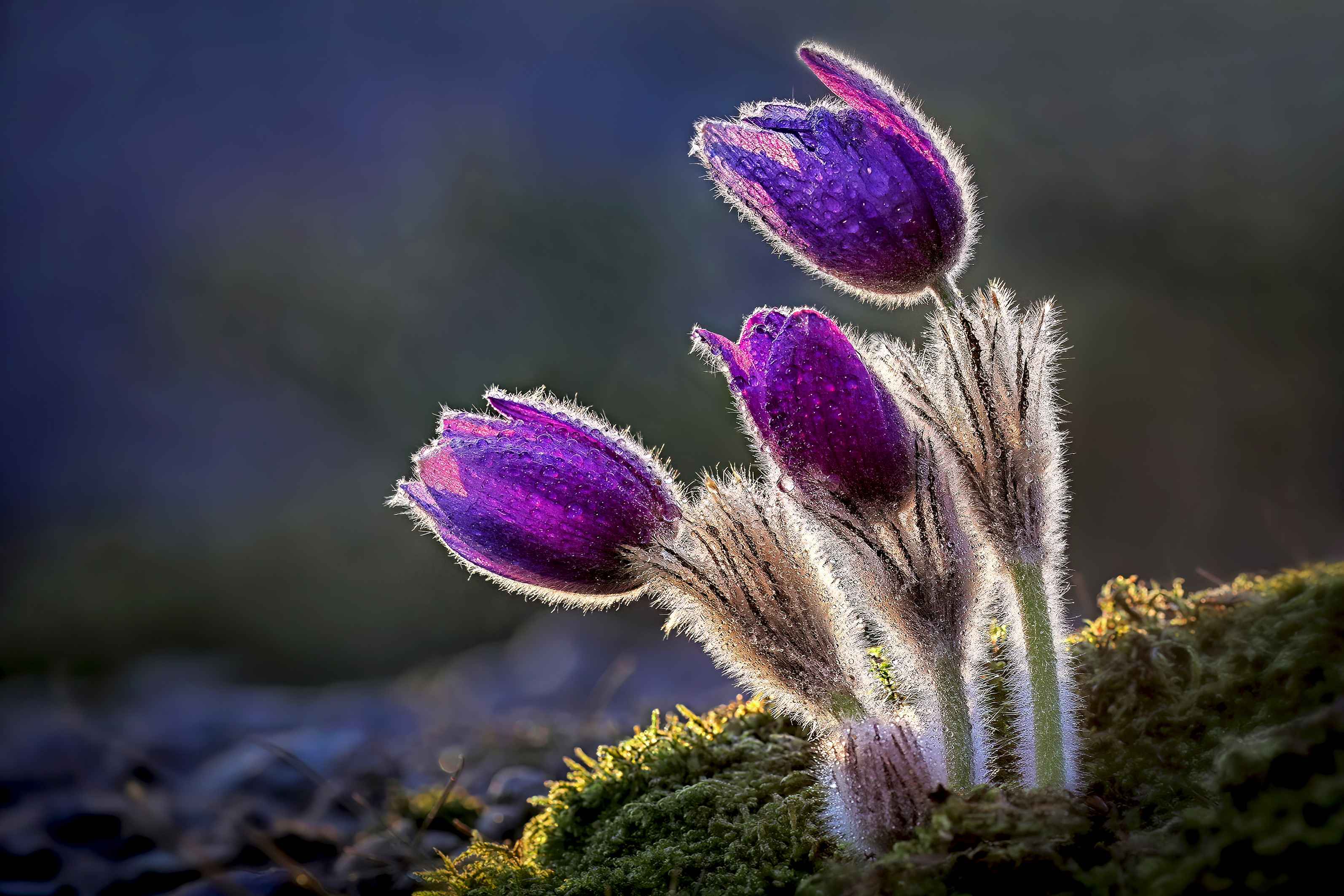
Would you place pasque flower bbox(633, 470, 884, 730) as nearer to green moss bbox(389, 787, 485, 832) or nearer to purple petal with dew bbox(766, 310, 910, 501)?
purple petal with dew bbox(766, 310, 910, 501)

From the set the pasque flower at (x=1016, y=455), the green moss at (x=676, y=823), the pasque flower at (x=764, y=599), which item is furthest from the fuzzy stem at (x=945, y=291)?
the green moss at (x=676, y=823)

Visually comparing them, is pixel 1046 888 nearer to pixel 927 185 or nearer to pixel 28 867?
pixel 927 185

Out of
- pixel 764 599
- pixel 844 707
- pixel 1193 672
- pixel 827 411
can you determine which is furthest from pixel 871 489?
pixel 1193 672

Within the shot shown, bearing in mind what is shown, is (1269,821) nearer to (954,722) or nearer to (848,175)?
(954,722)

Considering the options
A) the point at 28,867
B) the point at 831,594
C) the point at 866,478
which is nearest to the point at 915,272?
the point at 866,478

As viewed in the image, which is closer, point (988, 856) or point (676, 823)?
point (988, 856)
